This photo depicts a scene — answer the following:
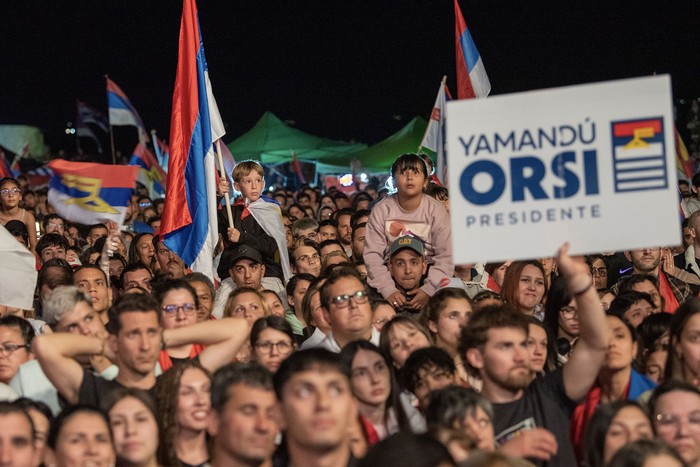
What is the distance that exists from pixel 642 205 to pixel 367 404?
71.6 inches

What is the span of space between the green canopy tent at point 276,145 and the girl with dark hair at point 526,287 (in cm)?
2125

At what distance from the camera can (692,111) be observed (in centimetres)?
3928

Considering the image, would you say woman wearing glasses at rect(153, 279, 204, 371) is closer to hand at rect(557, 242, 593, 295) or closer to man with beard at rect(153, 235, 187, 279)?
hand at rect(557, 242, 593, 295)

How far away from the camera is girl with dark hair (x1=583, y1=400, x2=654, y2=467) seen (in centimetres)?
546

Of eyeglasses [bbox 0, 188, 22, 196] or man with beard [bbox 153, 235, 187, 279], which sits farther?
eyeglasses [bbox 0, 188, 22, 196]

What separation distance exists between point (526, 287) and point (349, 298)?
2.15 m

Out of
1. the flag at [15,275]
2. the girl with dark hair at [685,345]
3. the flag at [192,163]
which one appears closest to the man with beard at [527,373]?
the girl with dark hair at [685,345]

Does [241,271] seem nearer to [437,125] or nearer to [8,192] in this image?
[8,192]

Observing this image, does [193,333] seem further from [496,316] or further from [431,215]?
[431,215]

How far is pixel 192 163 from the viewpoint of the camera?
10.8 m

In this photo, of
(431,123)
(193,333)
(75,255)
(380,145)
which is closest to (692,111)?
(380,145)

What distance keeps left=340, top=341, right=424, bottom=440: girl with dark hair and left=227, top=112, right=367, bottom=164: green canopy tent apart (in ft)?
78.2

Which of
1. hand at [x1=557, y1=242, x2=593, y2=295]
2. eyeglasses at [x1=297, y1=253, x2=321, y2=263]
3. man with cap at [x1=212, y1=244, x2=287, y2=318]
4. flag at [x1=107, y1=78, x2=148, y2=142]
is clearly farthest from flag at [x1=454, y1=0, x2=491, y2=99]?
flag at [x1=107, y1=78, x2=148, y2=142]

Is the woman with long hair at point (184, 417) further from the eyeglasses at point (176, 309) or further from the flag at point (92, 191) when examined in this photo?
the flag at point (92, 191)
